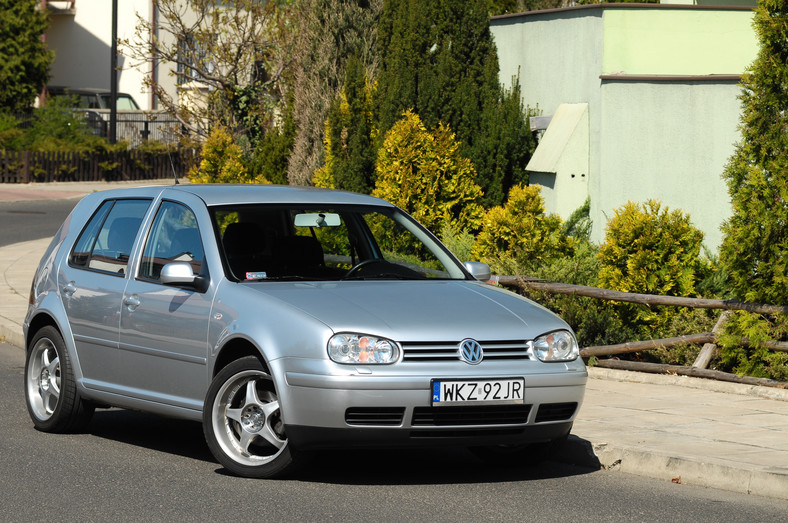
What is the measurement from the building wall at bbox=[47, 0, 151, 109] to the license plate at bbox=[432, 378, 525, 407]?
4634cm

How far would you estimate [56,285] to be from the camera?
30.1 feet

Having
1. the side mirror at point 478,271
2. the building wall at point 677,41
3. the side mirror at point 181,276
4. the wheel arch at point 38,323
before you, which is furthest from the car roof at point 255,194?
the building wall at point 677,41

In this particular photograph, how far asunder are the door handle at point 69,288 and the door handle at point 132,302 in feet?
2.41

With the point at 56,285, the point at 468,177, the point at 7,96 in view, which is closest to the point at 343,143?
the point at 468,177

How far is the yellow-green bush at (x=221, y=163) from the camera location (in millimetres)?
20477

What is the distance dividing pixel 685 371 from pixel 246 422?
4.57 meters

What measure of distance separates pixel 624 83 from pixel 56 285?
7669mm

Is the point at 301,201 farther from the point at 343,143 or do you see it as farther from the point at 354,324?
the point at 343,143

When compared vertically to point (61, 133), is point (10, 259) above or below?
below

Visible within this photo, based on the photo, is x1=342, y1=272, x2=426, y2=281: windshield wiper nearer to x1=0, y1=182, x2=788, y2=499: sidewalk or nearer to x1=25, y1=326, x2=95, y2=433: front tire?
x1=0, y1=182, x2=788, y2=499: sidewalk

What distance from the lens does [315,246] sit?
8289mm

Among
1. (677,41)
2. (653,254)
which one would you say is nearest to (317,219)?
(653,254)

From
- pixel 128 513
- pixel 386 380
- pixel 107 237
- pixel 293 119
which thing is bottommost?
pixel 128 513

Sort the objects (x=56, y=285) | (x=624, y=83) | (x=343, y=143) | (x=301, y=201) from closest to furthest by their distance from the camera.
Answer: (x=301, y=201), (x=56, y=285), (x=624, y=83), (x=343, y=143)
